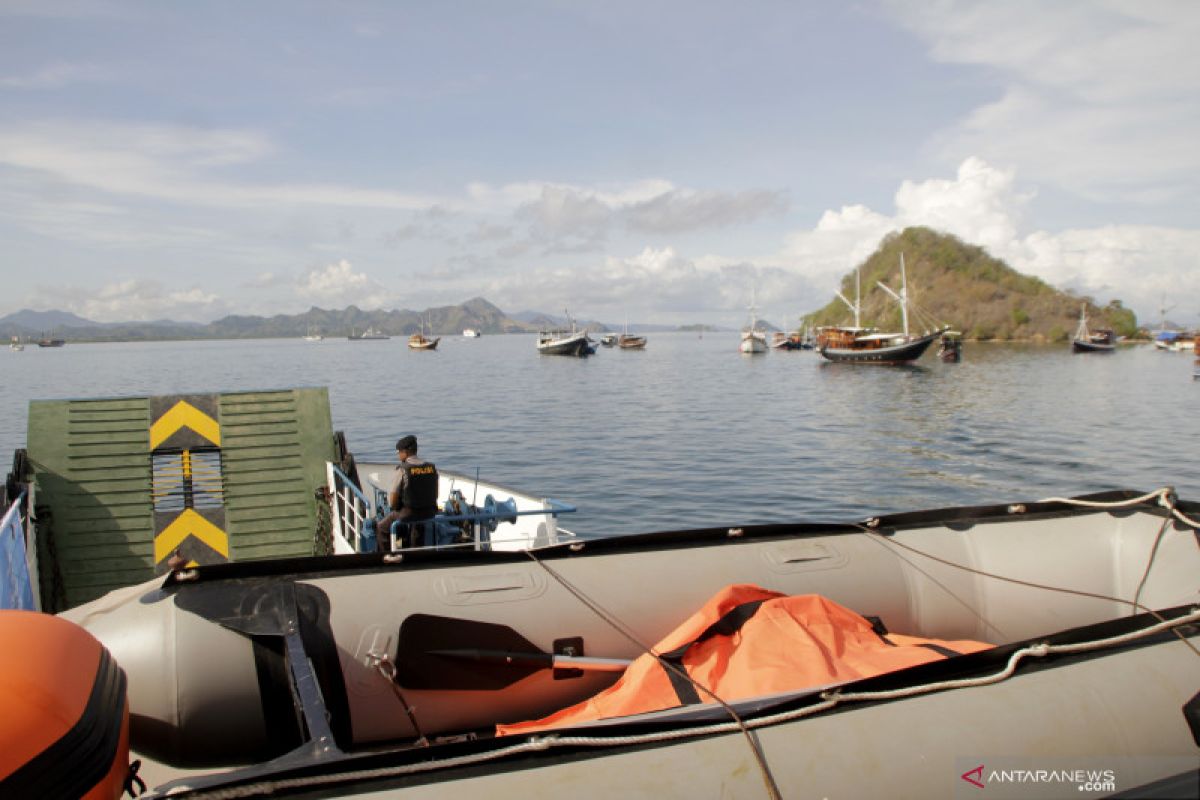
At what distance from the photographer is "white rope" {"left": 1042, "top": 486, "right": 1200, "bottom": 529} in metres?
5.43

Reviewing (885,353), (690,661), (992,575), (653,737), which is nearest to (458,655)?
(690,661)

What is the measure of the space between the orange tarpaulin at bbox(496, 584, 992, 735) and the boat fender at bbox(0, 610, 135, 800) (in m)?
1.83

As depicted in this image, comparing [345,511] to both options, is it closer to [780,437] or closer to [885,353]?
[780,437]

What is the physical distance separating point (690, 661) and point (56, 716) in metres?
2.94

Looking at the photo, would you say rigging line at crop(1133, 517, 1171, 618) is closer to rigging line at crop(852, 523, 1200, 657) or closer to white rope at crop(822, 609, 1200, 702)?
rigging line at crop(852, 523, 1200, 657)

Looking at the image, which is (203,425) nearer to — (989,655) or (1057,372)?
(989,655)

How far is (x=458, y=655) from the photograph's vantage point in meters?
4.62

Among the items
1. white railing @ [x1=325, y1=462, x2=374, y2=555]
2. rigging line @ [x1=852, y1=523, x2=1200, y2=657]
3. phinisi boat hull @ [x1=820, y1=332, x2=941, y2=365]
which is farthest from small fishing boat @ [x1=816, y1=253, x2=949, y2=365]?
rigging line @ [x1=852, y1=523, x2=1200, y2=657]

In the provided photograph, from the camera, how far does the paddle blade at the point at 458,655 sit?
15.0 feet

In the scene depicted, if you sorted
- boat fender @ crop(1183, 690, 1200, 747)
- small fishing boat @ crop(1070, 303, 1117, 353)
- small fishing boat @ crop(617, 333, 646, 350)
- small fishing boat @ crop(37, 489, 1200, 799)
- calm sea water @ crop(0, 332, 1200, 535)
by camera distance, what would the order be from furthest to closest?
1. small fishing boat @ crop(617, 333, 646, 350)
2. small fishing boat @ crop(1070, 303, 1117, 353)
3. calm sea water @ crop(0, 332, 1200, 535)
4. boat fender @ crop(1183, 690, 1200, 747)
5. small fishing boat @ crop(37, 489, 1200, 799)

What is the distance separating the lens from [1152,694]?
11.8ft

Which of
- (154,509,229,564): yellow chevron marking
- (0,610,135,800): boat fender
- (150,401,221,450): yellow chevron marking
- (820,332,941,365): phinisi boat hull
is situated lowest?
(154,509,229,564): yellow chevron marking

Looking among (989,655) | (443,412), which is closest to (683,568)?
(989,655)

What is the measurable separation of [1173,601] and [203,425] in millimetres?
8765
